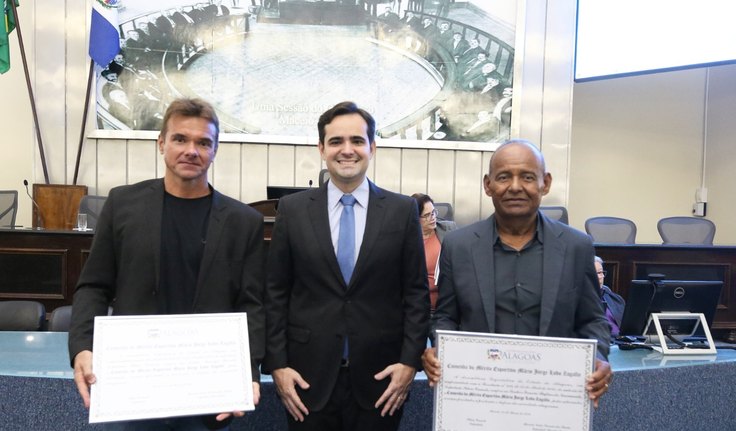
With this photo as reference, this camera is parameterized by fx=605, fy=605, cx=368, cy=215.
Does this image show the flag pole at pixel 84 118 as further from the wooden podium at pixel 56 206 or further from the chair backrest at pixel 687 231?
the chair backrest at pixel 687 231

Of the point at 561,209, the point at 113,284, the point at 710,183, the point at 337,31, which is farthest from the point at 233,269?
the point at 710,183

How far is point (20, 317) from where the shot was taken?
2.97 metres

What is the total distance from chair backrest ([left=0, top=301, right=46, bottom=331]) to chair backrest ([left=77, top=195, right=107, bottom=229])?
9.58 feet

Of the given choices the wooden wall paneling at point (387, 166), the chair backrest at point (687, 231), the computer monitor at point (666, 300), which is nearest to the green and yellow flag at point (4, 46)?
the wooden wall paneling at point (387, 166)

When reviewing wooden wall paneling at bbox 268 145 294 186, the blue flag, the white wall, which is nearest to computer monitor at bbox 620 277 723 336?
wooden wall paneling at bbox 268 145 294 186

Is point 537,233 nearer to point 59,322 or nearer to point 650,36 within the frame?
point 59,322

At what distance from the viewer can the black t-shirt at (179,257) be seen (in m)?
1.61

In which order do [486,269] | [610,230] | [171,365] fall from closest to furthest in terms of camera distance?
1. [171,365]
2. [486,269]
3. [610,230]

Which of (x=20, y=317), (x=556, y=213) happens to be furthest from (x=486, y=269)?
(x=556, y=213)

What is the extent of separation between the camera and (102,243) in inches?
63.7

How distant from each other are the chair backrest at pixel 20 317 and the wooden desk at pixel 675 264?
14.5ft

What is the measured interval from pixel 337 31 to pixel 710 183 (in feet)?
17.3

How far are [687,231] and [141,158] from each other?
599 centimetres

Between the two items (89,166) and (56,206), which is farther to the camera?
(89,166)
